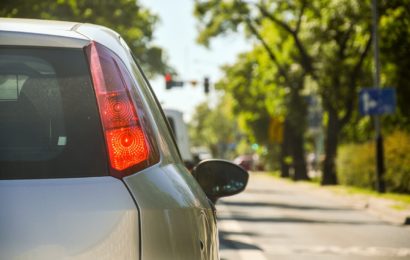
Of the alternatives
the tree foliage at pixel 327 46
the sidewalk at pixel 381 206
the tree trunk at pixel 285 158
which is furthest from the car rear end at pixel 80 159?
the tree trunk at pixel 285 158

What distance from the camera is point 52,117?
2502mm

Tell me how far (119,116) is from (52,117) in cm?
18

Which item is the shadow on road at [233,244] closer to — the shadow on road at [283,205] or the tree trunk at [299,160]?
the shadow on road at [283,205]

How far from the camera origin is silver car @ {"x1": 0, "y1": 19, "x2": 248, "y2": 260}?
7.42 feet

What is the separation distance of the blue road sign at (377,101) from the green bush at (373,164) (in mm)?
1883

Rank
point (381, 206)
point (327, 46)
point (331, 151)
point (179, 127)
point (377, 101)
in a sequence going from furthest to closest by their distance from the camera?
1. point (331, 151)
2. point (327, 46)
3. point (377, 101)
4. point (381, 206)
5. point (179, 127)

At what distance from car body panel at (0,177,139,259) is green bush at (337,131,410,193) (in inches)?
990

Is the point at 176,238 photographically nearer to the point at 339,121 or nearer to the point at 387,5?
the point at 387,5

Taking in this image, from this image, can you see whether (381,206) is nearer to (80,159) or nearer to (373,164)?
(373,164)

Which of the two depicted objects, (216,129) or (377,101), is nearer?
(377,101)

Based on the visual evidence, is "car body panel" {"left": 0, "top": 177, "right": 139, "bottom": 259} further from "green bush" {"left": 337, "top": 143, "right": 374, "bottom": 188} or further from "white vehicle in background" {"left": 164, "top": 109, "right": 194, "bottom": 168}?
"green bush" {"left": 337, "top": 143, "right": 374, "bottom": 188}

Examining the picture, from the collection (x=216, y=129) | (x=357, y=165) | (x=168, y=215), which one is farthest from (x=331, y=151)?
(x=216, y=129)

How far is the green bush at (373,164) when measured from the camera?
27.3 m

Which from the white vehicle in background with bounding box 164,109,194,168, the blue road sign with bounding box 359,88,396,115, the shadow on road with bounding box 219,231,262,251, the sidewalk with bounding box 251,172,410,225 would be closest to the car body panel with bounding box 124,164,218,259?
the shadow on road with bounding box 219,231,262,251
